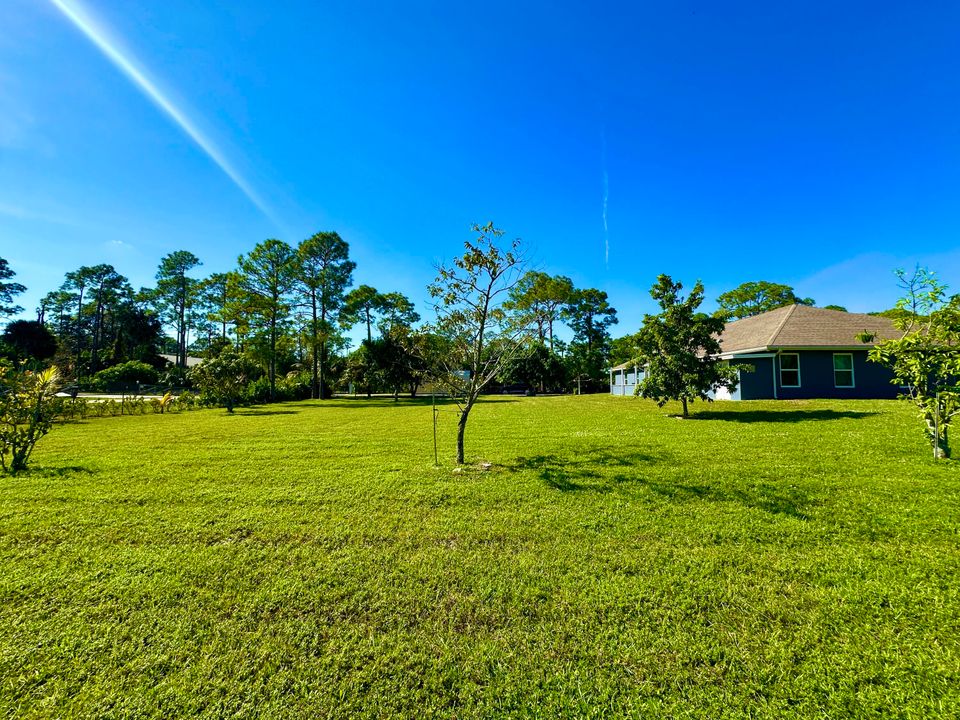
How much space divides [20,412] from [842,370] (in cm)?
2611

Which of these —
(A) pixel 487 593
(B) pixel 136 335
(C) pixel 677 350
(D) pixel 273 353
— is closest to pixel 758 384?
(C) pixel 677 350

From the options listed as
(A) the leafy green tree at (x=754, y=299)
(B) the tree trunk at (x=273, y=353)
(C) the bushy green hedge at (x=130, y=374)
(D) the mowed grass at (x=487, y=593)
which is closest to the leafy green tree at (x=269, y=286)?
(B) the tree trunk at (x=273, y=353)

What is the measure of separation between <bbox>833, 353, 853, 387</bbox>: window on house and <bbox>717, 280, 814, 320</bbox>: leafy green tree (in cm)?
2255

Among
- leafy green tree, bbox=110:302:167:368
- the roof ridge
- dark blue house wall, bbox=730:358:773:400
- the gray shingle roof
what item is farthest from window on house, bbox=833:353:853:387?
leafy green tree, bbox=110:302:167:368

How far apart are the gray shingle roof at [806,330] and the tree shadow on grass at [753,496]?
14.6 m

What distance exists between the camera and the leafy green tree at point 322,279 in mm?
27469

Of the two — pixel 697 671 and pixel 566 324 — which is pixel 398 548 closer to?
pixel 697 671

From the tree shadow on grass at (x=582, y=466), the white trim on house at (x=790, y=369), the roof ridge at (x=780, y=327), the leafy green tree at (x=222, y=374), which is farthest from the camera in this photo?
the leafy green tree at (x=222, y=374)

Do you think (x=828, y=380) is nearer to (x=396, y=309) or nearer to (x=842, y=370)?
(x=842, y=370)

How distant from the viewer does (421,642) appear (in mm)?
2314

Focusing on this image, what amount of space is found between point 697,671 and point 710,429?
923 cm

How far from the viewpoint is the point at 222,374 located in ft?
60.2

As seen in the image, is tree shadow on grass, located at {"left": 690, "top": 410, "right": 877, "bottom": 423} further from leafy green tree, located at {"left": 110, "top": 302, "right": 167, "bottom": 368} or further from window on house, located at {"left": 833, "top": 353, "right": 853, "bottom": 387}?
leafy green tree, located at {"left": 110, "top": 302, "right": 167, "bottom": 368}

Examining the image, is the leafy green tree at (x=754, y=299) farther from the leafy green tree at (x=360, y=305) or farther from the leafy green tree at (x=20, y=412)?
the leafy green tree at (x=20, y=412)
